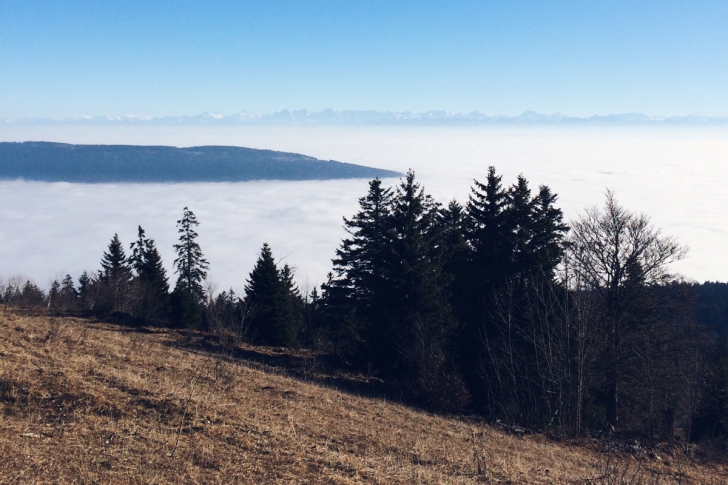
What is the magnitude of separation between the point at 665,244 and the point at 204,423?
17.5 m

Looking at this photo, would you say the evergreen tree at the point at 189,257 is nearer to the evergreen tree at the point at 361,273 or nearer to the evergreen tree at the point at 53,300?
the evergreen tree at the point at 53,300

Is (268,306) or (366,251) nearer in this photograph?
(366,251)

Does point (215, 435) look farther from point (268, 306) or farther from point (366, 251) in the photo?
point (268, 306)

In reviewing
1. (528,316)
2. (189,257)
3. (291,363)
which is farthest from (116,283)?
(528,316)

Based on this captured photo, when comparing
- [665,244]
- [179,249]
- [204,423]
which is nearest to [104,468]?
[204,423]

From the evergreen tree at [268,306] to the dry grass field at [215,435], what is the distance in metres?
16.5

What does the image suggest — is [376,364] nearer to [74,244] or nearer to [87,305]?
[87,305]

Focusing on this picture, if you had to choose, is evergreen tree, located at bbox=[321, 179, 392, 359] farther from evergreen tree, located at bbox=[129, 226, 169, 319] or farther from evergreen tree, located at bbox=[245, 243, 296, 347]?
evergreen tree, located at bbox=[129, 226, 169, 319]

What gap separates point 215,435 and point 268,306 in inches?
905

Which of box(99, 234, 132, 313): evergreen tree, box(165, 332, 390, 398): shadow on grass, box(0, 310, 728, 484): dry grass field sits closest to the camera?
box(0, 310, 728, 484): dry grass field

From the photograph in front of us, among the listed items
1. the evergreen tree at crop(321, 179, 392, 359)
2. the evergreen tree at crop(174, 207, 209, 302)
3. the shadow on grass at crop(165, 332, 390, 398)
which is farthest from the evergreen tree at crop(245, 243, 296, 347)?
the evergreen tree at crop(174, 207, 209, 302)

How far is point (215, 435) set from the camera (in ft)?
25.8

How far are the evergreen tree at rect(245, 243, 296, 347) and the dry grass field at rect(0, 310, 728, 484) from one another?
54.2 feet

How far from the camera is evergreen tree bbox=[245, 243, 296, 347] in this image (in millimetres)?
29967
